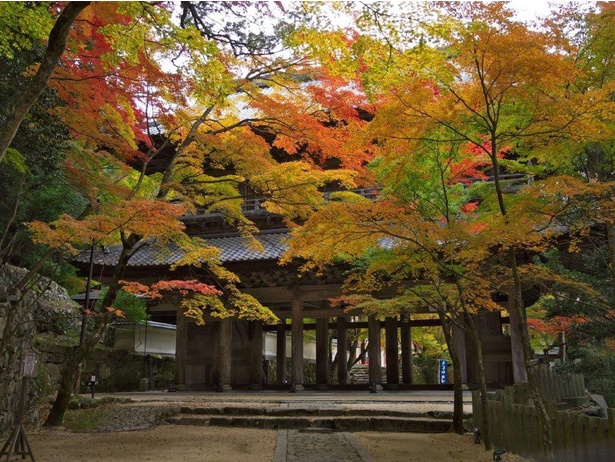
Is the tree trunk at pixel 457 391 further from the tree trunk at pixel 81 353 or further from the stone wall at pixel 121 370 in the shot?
the stone wall at pixel 121 370

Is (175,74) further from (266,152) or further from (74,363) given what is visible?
(74,363)

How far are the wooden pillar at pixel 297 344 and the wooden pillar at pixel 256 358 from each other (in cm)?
240

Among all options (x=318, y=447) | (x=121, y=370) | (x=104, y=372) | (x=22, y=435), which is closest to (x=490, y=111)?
(x=318, y=447)

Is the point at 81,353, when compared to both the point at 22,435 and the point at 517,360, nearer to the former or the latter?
the point at 22,435

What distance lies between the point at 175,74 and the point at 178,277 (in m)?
7.87

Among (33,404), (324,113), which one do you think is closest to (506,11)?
(324,113)

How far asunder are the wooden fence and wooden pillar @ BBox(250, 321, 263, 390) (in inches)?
389

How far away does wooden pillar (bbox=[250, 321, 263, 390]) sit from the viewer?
17.2 meters

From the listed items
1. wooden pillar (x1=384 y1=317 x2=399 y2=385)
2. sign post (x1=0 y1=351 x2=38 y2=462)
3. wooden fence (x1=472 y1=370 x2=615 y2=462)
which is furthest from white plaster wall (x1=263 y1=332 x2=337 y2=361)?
sign post (x1=0 y1=351 x2=38 y2=462)

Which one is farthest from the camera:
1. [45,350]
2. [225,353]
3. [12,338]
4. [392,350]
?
[392,350]

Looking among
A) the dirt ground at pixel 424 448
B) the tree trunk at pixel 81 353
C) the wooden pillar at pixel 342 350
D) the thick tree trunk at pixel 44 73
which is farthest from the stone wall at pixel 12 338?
the wooden pillar at pixel 342 350

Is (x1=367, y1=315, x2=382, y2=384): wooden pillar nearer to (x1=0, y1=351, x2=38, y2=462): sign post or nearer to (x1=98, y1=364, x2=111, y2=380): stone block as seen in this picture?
(x1=98, y1=364, x2=111, y2=380): stone block

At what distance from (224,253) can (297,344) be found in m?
3.26

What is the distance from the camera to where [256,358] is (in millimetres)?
17734
